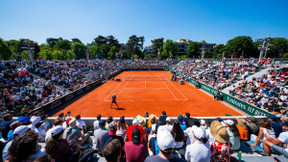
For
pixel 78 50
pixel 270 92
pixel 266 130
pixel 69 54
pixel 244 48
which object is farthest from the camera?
pixel 78 50

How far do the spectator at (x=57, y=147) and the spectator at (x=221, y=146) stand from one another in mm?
4196

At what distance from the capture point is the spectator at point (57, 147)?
3.13 metres

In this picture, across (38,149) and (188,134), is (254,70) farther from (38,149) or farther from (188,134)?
(38,149)

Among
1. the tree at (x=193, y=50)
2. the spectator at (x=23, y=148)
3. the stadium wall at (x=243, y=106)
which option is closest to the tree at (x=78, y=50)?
the tree at (x=193, y=50)

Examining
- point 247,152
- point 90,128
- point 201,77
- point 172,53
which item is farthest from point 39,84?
point 172,53

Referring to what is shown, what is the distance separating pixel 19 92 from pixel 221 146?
63.4 feet

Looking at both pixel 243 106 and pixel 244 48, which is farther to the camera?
pixel 244 48

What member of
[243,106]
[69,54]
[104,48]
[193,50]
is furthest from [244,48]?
[69,54]

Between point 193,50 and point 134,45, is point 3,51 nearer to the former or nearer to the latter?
point 134,45

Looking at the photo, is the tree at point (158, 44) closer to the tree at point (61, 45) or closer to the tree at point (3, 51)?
the tree at point (61, 45)

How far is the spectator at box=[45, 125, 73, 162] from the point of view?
3127 millimetres

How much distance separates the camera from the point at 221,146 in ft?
10.3

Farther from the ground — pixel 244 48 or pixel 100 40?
pixel 100 40

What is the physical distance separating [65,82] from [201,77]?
27.0m
